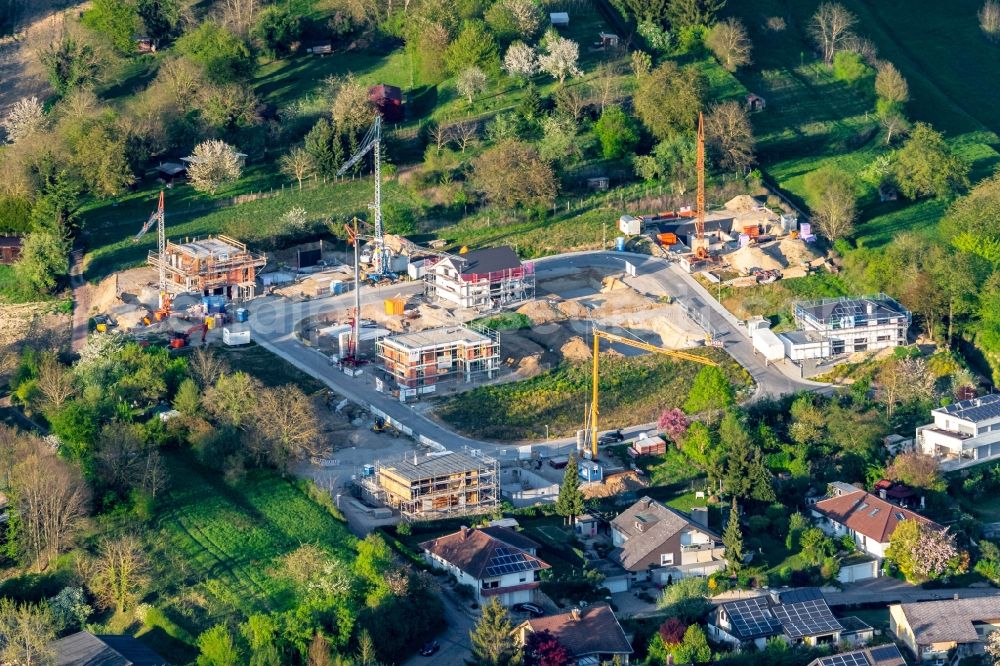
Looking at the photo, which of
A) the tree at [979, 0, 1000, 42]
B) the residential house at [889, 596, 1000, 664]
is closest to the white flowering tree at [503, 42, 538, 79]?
the tree at [979, 0, 1000, 42]

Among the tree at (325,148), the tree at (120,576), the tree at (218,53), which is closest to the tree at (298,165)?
the tree at (325,148)

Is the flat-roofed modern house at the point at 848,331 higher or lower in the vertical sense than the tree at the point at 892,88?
lower

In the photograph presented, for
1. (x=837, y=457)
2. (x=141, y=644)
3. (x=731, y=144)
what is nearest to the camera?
Result: (x=141, y=644)

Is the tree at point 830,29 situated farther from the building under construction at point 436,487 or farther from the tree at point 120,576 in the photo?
the tree at point 120,576

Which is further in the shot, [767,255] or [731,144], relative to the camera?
[731,144]

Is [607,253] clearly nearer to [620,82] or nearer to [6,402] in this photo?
[620,82]

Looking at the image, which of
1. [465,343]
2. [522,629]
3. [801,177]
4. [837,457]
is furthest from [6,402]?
[801,177]

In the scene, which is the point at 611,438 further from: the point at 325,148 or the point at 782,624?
the point at 325,148
